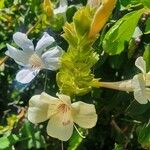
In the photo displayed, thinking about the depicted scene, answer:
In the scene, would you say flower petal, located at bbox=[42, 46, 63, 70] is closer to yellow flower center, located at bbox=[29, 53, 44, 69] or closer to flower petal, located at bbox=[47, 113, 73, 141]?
yellow flower center, located at bbox=[29, 53, 44, 69]

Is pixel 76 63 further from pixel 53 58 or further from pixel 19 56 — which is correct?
pixel 19 56

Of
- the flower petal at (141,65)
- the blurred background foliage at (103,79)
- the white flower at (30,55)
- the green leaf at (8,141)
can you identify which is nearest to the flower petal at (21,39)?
the white flower at (30,55)

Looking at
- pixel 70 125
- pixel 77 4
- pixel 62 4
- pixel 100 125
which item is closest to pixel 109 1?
pixel 70 125

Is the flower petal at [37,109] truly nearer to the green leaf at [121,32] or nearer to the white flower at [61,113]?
the white flower at [61,113]

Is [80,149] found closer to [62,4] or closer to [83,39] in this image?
[62,4]

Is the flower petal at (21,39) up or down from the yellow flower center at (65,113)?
up

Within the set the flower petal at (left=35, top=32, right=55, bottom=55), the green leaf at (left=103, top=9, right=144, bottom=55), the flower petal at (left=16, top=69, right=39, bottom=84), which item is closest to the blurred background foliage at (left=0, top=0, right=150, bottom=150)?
the green leaf at (left=103, top=9, right=144, bottom=55)
